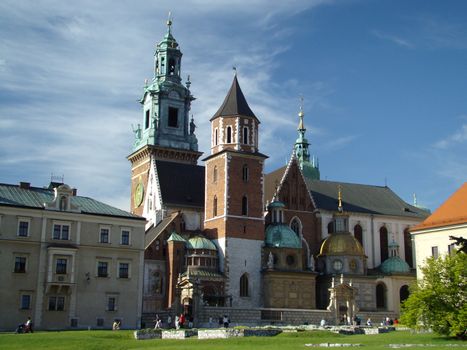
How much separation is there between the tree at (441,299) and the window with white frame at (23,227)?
87.9 feet

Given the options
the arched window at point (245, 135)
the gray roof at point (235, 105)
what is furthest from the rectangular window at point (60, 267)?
the gray roof at point (235, 105)

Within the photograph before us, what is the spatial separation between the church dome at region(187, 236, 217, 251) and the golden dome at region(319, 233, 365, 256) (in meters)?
13.0

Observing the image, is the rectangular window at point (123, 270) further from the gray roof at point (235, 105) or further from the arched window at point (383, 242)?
the arched window at point (383, 242)

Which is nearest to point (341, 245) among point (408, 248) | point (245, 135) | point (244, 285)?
point (244, 285)

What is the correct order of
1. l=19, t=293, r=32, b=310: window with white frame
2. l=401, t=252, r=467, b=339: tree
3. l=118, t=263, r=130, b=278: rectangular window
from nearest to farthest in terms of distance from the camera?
l=401, t=252, r=467, b=339: tree, l=19, t=293, r=32, b=310: window with white frame, l=118, t=263, r=130, b=278: rectangular window

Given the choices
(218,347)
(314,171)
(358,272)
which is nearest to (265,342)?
(218,347)

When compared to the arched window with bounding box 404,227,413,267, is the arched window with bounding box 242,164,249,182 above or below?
above

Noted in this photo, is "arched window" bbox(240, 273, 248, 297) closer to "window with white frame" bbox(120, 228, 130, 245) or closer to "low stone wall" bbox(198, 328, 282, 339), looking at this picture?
"window with white frame" bbox(120, 228, 130, 245)

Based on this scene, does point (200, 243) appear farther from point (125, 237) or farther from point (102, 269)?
point (102, 269)

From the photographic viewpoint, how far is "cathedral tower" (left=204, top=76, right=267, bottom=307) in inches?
2514

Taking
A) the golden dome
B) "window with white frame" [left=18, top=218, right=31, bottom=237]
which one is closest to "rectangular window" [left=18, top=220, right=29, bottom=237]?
"window with white frame" [left=18, top=218, right=31, bottom=237]

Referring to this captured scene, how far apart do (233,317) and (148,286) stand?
10645 millimetres

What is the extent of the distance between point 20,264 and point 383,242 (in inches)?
1728

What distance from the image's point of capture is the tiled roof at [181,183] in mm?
71688
